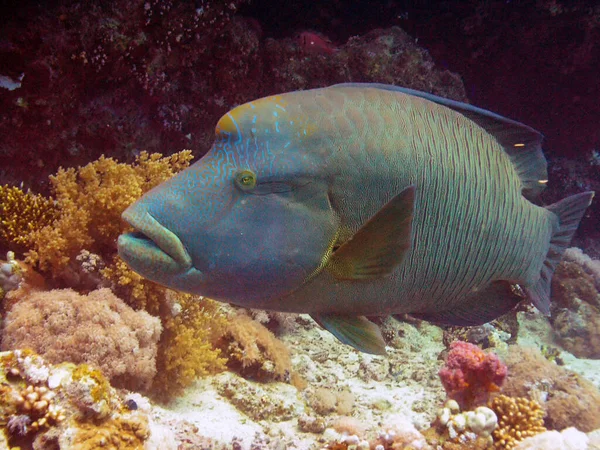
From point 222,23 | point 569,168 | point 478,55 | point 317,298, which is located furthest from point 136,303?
point 569,168

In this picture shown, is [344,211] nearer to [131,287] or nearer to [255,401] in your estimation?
[131,287]

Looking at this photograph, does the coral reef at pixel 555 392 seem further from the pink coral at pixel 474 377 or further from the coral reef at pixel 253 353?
the coral reef at pixel 253 353

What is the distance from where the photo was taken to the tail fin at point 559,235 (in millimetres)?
2443

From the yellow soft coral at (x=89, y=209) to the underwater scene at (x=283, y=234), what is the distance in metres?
0.03

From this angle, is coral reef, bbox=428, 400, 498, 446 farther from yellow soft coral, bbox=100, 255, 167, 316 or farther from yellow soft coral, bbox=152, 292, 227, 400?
yellow soft coral, bbox=100, 255, 167, 316

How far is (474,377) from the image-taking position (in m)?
5.13

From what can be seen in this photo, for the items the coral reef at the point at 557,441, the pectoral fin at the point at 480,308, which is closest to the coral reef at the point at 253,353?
the coral reef at the point at 557,441

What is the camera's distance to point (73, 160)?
565 centimetres

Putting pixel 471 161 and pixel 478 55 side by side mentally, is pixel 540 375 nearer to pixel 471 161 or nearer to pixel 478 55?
pixel 471 161

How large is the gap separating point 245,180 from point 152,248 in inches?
17.6

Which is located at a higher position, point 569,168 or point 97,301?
point 97,301

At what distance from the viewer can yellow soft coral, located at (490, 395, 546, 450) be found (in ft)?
15.2

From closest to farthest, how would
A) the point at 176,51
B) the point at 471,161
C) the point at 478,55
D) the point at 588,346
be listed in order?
1. the point at 471,161
2. the point at 176,51
3. the point at 588,346
4. the point at 478,55

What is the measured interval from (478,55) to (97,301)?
1014 cm
